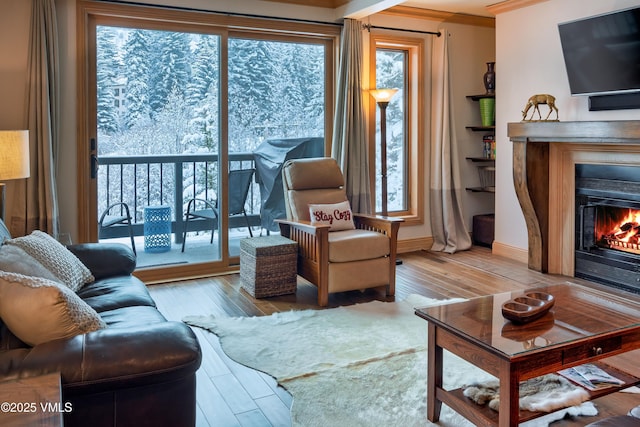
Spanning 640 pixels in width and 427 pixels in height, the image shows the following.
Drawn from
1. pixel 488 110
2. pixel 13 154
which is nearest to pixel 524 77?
pixel 488 110

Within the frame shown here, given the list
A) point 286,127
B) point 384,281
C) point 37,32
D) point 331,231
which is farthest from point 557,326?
point 37,32

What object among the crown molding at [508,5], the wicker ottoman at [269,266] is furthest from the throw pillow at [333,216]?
the crown molding at [508,5]

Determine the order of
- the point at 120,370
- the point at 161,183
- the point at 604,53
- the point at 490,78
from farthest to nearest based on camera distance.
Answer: the point at 490,78 → the point at 161,183 → the point at 604,53 → the point at 120,370

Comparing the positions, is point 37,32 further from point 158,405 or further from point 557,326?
point 557,326

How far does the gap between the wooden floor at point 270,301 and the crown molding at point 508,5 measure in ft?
7.95

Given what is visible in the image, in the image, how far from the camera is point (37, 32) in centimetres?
396

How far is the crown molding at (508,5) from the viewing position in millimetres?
4953

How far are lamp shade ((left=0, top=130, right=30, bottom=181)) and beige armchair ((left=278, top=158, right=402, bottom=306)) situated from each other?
1.92 metres

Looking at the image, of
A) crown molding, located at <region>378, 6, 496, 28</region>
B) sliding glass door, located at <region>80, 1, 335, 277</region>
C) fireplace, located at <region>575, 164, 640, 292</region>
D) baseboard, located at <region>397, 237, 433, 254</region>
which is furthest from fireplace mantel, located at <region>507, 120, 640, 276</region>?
sliding glass door, located at <region>80, 1, 335, 277</region>

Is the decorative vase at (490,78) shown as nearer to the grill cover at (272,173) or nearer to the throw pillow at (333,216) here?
the grill cover at (272,173)

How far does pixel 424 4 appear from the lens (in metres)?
5.50

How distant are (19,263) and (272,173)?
10.1 feet

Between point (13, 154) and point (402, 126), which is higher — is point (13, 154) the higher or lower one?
the lower one

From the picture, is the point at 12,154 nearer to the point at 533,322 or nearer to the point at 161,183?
the point at 161,183
